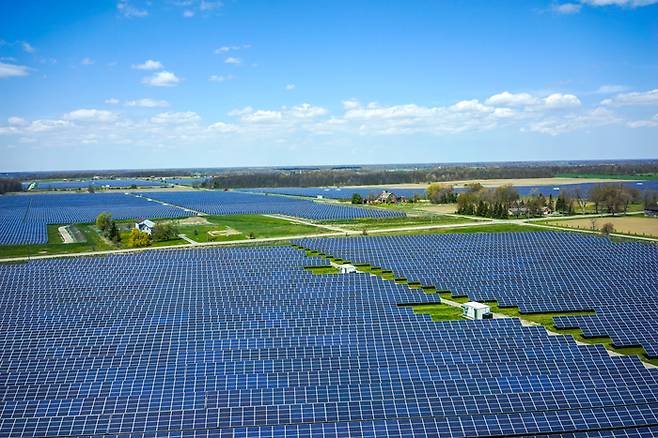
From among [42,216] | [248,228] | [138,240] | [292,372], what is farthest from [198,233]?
[292,372]

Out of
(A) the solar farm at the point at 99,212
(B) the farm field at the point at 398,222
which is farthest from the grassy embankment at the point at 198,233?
(B) the farm field at the point at 398,222

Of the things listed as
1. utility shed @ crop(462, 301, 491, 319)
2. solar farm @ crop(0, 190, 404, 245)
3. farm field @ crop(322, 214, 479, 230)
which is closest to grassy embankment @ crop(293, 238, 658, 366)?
utility shed @ crop(462, 301, 491, 319)

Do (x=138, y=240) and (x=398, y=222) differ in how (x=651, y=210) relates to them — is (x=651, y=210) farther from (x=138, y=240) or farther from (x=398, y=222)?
(x=138, y=240)

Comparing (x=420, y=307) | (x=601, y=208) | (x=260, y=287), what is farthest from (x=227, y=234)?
(x=601, y=208)

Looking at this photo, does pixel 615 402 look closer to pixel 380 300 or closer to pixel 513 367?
pixel 513 367

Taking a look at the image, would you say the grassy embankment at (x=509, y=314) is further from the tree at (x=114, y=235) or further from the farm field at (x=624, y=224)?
the farm field at (x=624, y=224)

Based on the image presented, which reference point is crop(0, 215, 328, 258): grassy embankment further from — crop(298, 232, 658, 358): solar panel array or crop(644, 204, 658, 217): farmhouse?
crop(644, 204, 658, 217): farmhouse

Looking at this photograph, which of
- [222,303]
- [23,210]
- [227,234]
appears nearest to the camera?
[222,303]
